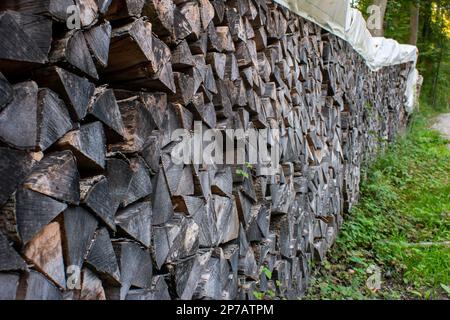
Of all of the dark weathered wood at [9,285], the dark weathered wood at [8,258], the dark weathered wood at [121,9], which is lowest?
the dark weathered wood at [9,285]

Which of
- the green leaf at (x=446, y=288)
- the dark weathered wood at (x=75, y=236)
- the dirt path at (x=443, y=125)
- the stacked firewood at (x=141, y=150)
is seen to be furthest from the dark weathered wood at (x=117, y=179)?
the dirt path at (x=443, y=125)

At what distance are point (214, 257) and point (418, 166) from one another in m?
6.69

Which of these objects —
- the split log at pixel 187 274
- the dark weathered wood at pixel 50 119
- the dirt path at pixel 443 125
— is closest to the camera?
the dark weathered wood at pixel 50 119

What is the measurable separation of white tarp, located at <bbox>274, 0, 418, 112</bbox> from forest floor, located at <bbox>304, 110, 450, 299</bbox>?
1.65 m

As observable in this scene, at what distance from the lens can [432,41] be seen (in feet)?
55.4

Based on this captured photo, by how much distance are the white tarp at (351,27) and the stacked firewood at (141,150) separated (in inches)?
15.6

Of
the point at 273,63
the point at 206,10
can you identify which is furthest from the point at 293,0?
the point at 206,10

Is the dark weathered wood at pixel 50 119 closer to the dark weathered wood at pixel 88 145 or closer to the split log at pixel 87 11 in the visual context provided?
the dark weathered wood at pixel 88 145

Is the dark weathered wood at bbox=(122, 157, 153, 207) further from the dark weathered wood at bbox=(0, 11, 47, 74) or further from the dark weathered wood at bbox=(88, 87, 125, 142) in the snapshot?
the dark weathered wood at bbox=(0, 11, 47, 74)

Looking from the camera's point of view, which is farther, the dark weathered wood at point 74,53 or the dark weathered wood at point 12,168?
the dark weathered wood at point 74,53

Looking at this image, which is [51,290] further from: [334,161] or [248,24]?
[334,161]

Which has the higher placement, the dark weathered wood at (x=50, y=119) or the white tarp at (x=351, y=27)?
the white tarp at (x=351, y=27)

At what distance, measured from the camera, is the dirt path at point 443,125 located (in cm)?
1160

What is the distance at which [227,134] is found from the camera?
7.32 ft
